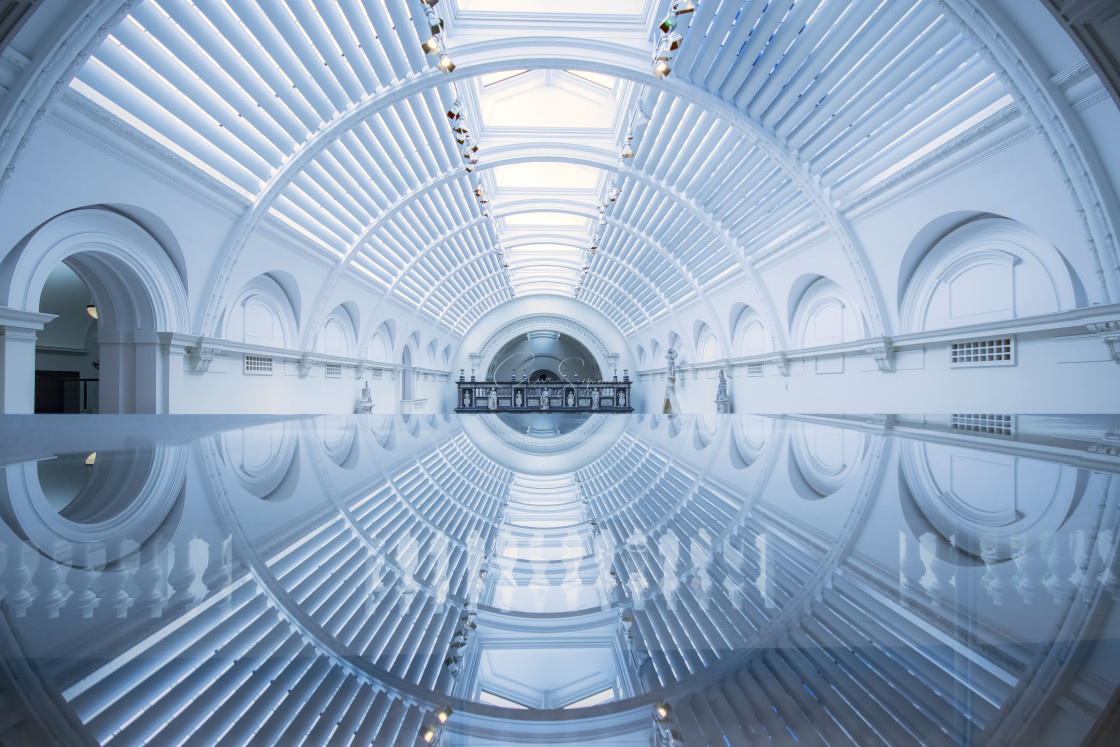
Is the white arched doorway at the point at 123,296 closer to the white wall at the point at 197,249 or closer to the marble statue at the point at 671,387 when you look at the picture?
the white wall at the point at 197,249

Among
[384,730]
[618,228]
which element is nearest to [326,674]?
[384,730]

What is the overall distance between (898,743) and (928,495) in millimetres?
1813

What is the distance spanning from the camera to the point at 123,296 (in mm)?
10805

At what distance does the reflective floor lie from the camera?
0.60 metres

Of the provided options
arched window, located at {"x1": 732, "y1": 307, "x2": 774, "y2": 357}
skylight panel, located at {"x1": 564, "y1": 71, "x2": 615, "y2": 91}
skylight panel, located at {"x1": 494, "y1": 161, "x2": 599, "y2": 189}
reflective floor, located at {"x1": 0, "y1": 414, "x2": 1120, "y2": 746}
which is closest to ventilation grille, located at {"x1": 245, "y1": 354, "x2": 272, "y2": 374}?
skylight panel, located at {"x1": 494, "y1": 161, "x2": 599, "y2": 189}

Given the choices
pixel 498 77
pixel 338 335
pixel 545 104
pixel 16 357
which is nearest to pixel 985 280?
pixel 545 104

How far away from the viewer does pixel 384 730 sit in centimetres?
59

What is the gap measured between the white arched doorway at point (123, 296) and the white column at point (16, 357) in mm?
33

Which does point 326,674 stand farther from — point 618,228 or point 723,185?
point 618,228

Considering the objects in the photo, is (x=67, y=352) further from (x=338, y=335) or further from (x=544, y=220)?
(x=544, y=220)

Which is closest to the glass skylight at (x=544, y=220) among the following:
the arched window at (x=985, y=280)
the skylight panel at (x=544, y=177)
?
the skylight panel at (x=544, y=177)

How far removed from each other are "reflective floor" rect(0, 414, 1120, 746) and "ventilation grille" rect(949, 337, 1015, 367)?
9.56 meters

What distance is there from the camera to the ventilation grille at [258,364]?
1387 centimetres

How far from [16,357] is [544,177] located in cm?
1643
